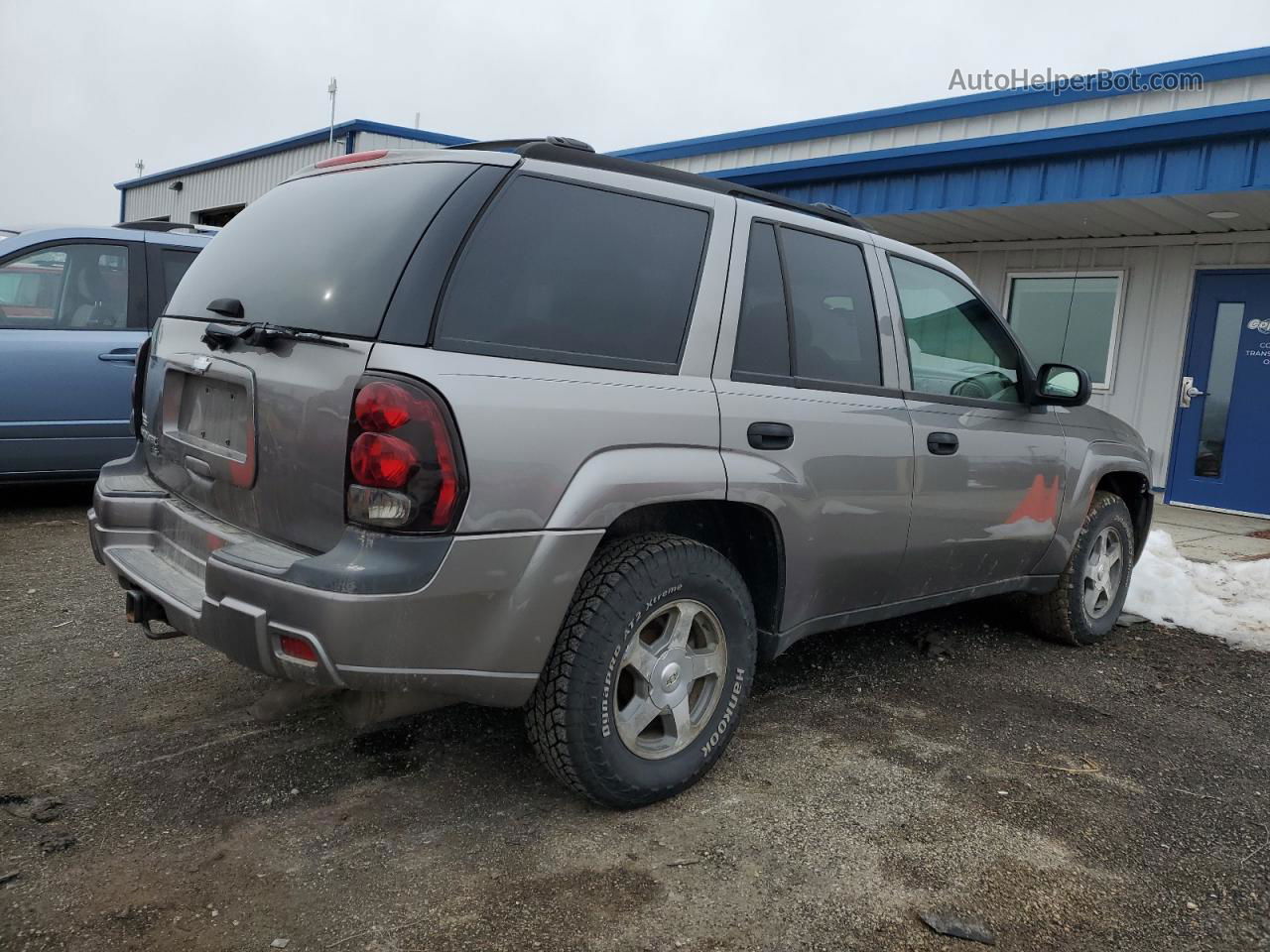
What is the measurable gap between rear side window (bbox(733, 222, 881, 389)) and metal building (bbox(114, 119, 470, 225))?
41.5 ft

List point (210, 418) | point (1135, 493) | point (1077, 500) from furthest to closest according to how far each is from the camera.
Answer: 1. point (1135, 493)
2. point (1077, 500)
3. point (210, 418)

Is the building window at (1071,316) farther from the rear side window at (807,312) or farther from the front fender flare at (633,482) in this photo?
the front fender flare at (633,482)

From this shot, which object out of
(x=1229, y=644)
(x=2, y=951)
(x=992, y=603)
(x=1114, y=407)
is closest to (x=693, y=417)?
(x=2, y=951)

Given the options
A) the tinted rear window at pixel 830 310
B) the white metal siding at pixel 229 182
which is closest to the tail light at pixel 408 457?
the tinted rear window at pixel 830 310

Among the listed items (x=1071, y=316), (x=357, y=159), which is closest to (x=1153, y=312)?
(x=1071, y=316)

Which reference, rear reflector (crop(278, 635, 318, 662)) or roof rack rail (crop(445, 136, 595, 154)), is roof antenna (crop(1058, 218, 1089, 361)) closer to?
roof rack rail (crop(445, 136, 595, 154))

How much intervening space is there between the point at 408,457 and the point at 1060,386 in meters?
3.04

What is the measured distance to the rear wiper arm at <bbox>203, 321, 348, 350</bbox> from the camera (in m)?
2.57

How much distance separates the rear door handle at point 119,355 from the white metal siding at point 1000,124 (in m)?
7.32

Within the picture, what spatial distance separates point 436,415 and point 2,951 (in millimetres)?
1470

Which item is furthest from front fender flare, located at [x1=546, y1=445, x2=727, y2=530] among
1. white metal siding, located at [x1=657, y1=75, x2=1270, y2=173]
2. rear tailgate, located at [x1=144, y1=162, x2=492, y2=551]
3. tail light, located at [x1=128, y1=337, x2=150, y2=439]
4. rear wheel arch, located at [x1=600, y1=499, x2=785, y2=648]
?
white metal siding, located at [x1=657, y1=75, x2=1270, y2=173]

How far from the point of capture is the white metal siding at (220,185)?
19.0m

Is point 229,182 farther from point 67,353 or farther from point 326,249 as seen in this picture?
point 326,249

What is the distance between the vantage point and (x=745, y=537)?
3.27 m
